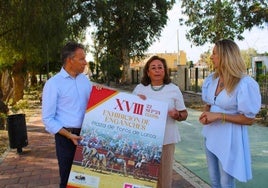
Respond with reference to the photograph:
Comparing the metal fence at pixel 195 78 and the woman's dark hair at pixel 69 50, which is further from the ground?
the woman's dark hair at pixel 69 50

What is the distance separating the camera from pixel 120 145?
11.1 feet

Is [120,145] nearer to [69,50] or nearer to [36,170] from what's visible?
[69,50]

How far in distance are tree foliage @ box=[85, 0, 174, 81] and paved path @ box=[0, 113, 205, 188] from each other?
19949 mm

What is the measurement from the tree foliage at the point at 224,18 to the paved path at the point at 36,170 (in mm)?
9180

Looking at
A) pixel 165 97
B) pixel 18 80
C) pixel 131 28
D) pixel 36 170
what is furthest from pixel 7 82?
pixel 165 97

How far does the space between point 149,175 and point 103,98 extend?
79 centimetres

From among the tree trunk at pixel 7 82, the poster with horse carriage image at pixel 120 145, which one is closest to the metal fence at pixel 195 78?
the tree trunk at pixel 7 82

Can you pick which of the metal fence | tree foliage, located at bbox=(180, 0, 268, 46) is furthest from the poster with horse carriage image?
the metal fence

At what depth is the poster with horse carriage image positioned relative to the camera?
11.1 feet

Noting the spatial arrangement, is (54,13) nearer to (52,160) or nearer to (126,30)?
(52,160)

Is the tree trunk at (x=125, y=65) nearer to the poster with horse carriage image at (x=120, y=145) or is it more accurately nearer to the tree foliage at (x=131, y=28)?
the tree foliage at (x=131, y=28)

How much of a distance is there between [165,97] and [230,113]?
2.05 feet

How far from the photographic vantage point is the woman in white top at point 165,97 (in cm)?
361

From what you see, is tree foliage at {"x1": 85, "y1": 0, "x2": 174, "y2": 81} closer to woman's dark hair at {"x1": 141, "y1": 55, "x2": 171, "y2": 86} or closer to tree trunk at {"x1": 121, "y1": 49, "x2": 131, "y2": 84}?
tree trunk at {"x1": 121, "y1": 49, "x2": 131, "y2": 84}
